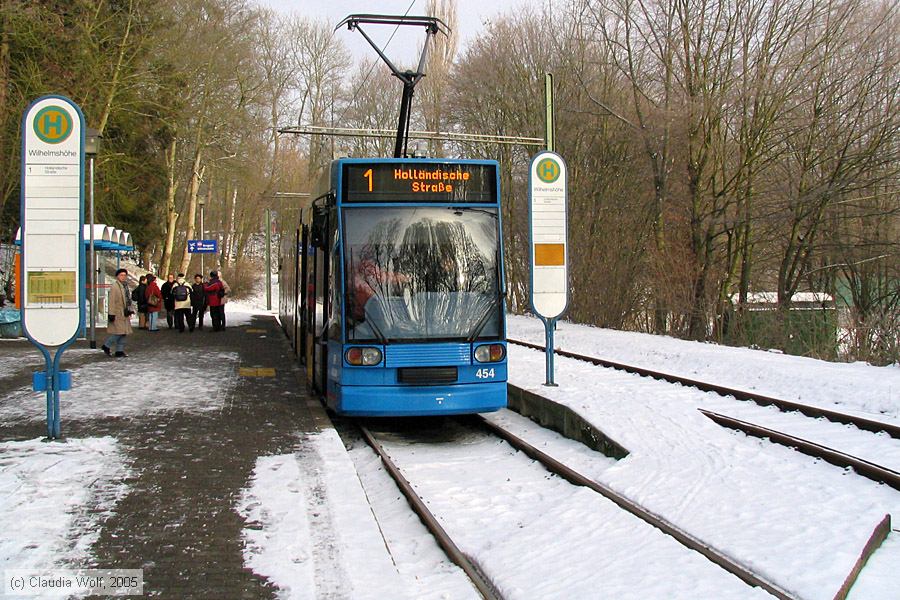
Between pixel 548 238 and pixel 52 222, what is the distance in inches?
264

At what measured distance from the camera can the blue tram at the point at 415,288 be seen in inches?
380

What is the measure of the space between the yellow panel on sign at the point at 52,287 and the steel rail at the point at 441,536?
11.3 feet

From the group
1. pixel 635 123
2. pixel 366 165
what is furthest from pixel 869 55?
pixel 366 165

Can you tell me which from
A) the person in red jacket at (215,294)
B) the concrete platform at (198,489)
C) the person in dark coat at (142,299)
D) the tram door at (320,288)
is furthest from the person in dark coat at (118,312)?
the person in dark coat at (142,299)

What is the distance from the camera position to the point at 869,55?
24.3 meters

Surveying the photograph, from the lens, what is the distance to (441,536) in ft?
20.7

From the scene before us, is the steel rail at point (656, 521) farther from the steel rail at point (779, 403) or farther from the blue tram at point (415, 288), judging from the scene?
the steel rail at point (779, 403)

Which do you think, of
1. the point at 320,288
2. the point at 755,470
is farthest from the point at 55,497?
the point at 755,470

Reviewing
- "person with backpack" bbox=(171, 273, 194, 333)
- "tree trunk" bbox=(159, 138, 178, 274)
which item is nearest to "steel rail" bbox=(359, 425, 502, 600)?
"person with backpack" bbox=(171, 273, 194, 333)

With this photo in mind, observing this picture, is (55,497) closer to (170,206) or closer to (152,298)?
(152,298)

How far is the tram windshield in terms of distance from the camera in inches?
384

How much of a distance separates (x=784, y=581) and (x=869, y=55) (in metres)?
23.1

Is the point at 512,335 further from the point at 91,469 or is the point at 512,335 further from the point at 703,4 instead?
the point at 91,469

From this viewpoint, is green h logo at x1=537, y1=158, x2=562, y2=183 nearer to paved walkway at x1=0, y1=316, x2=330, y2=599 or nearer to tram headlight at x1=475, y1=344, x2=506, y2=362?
tram headlight at x1=475, y1=344, x2=506, y2=362
